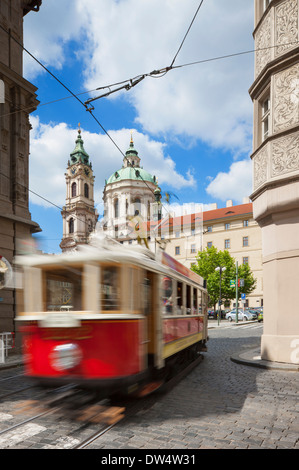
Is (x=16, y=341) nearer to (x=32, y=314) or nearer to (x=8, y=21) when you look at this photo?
(x=32, y=314)

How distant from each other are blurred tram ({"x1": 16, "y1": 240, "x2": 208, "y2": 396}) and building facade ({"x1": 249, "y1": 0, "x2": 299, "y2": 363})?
541 cm

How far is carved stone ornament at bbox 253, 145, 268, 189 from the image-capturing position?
1213 centimetres

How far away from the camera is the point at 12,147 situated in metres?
16.1

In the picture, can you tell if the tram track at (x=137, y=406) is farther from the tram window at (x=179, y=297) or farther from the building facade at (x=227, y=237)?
the building facade at (x=227, y=237)

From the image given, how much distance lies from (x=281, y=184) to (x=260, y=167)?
1.41m

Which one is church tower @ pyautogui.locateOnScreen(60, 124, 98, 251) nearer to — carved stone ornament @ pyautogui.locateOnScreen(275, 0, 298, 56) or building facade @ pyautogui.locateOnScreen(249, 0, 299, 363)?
building facade @ pyautogui.locateOnScreen(249, 0, 299, 363)

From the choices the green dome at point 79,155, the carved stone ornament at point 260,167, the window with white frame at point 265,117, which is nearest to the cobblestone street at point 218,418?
the carved stone ornament at point 260,167

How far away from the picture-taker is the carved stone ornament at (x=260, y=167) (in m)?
12.1

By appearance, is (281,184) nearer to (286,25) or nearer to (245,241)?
(286,25)

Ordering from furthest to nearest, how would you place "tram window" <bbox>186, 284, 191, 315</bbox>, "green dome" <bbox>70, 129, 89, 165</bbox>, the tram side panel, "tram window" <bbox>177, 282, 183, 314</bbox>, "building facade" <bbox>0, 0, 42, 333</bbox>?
"green dome" <bbox>70, 129, 89, 165</bbox>, "building facade" <bbox>0, 0, 42, 333</bbox>, "tram window" <bbox>186, 284, 191, 315</bbox>, "tram window" <bbox>177, 282, 183, 314</bbox>, the tram side panel

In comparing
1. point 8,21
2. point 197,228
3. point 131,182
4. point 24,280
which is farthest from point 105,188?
point 24,280

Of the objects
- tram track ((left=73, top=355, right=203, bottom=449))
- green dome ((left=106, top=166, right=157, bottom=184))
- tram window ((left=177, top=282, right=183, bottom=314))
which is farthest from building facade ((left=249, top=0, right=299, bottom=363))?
green dome ((left=106, top=166, right=157, bottom=184))

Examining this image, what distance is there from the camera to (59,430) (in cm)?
529

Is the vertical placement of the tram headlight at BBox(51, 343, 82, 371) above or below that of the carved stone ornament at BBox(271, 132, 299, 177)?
below
